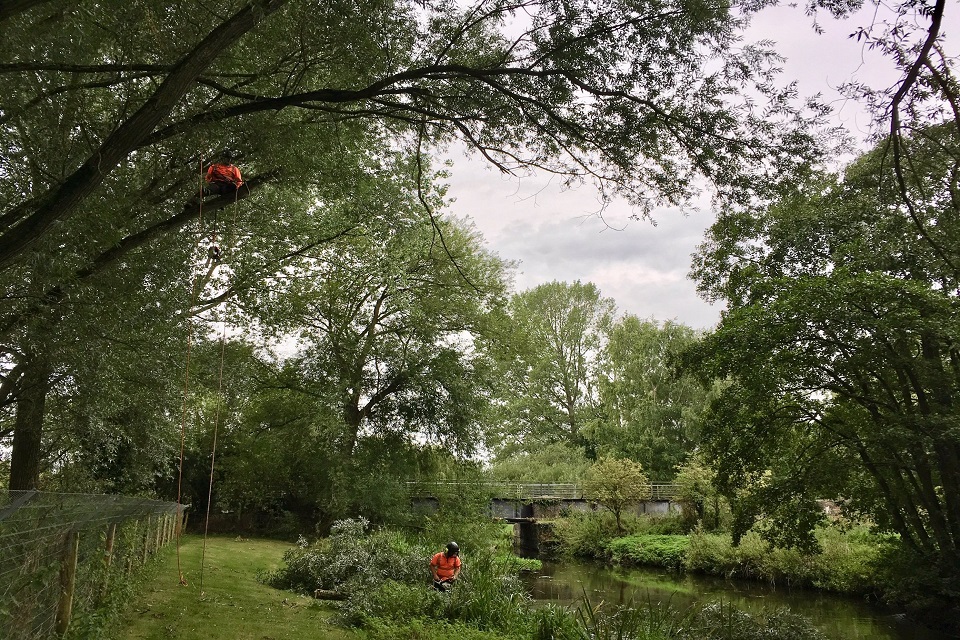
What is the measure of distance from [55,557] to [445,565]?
7.11 m

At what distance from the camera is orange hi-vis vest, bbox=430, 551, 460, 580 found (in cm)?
1176

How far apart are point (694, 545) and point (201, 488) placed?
2114 centimetres

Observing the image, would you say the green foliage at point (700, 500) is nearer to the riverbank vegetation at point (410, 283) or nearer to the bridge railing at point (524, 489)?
the riverbank vegetation at point (410, 283)

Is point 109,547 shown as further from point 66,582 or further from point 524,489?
point 524,489

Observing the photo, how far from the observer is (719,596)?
62.8 feet

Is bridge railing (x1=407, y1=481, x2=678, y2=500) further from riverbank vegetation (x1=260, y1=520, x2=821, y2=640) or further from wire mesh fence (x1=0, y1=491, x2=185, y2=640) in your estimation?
wire mesh fence (x1=0, y1=491, x2=185, y2=640)

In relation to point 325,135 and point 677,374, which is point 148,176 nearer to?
point 325,135

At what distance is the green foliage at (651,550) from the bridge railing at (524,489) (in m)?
4.43

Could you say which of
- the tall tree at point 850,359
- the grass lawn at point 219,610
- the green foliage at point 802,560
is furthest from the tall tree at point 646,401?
the grass lawn at point 219,610

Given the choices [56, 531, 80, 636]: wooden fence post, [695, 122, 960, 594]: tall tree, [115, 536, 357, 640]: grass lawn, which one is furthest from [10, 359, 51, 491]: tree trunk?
[695, 122, 960, 594]: tall tree

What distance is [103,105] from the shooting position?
30.2 feet

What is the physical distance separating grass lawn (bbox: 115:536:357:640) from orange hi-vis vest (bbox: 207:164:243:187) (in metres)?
5.92

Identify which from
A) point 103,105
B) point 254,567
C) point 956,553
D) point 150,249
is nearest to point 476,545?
point 254,567

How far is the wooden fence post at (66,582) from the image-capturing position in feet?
20.5
